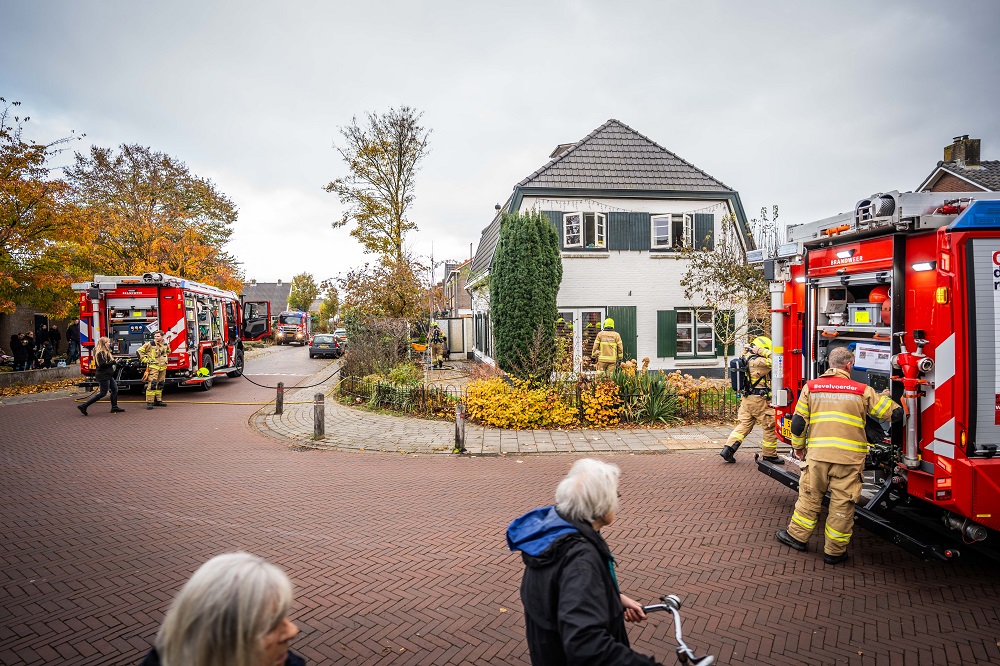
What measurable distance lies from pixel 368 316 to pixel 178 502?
1188 centimetres

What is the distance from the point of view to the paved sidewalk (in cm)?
913

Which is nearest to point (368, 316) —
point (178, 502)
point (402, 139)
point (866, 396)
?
point (402, 139)

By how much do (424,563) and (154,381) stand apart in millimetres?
11182

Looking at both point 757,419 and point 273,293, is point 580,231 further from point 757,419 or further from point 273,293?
point 273,293

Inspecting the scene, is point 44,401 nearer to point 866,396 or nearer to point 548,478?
point 548,478

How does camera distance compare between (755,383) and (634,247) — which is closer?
(755,383)

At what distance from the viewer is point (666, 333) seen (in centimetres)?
1720

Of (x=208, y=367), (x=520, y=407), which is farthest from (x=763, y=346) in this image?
(x=208, y=367)

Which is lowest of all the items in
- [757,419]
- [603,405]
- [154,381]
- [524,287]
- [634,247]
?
[603,405]

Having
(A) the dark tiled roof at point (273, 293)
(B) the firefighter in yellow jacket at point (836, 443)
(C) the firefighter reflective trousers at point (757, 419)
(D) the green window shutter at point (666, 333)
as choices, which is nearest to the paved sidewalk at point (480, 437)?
(C) the firefighter reflective trousers at point (757, 419)

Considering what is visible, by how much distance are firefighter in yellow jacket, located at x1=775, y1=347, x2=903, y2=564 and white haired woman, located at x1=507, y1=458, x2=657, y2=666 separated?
3.15 meters

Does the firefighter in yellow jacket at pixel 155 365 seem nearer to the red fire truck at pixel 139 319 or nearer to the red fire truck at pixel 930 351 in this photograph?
the red fire truck at pixel 139 319

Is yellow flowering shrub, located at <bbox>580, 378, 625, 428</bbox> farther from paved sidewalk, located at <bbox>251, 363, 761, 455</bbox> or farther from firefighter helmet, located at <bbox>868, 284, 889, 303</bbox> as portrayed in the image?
firefighter helmet, located at <bbox>868, 284, 889, 303</bbox>

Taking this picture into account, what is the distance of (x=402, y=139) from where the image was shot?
24.4 m
